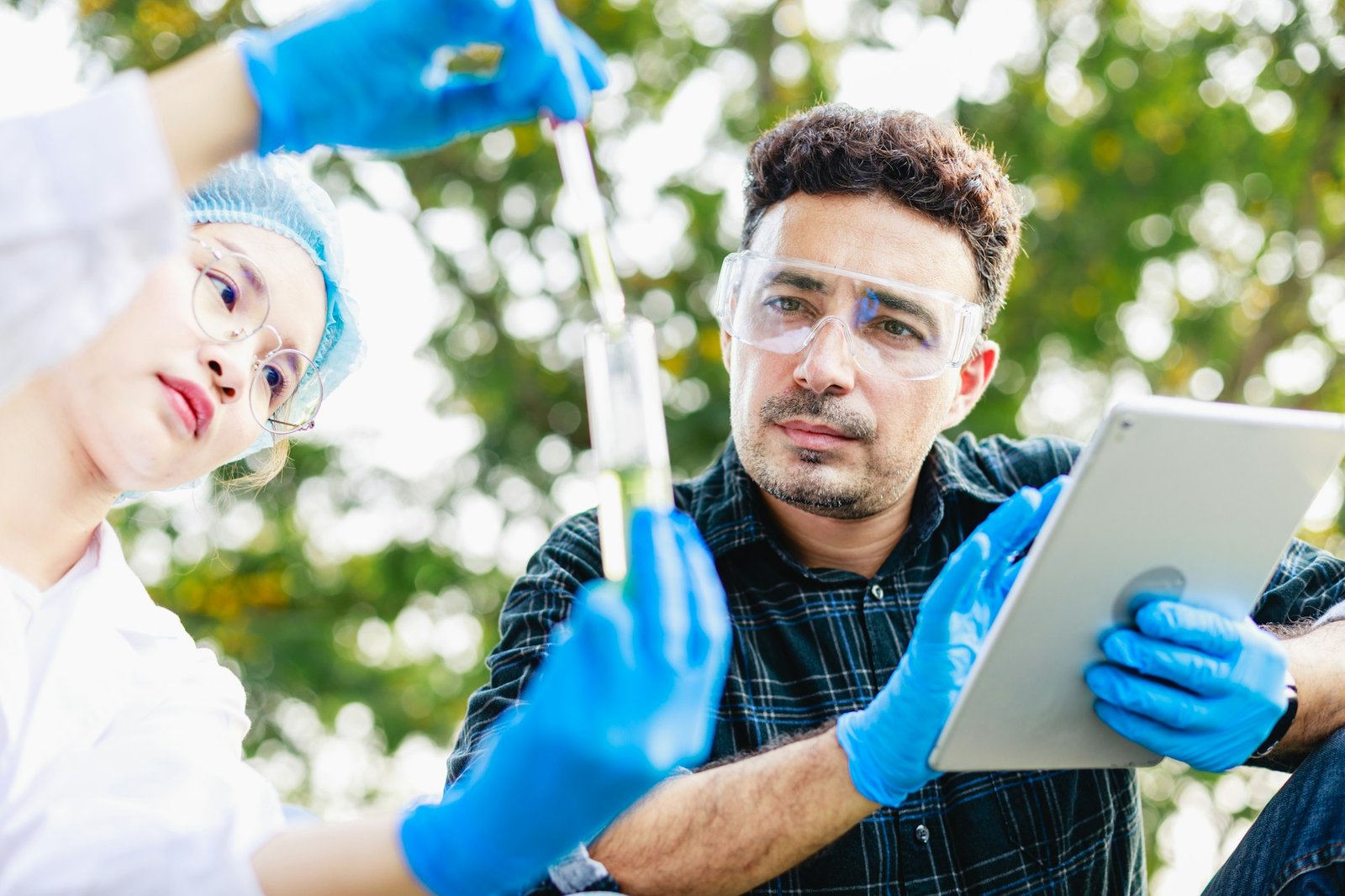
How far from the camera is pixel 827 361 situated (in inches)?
87.7

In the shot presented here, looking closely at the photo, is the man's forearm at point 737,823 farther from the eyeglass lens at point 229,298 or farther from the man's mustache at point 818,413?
the eyeglass lens at point 229,298

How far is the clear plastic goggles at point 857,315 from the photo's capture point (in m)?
2.27

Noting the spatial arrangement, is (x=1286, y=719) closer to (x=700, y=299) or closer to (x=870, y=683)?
(x=870, y=683)

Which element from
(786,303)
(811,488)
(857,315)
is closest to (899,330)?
(857,315)

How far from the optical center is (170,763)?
4.60 ft

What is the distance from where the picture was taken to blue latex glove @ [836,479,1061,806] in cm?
160

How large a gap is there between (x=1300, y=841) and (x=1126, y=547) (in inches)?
21.7

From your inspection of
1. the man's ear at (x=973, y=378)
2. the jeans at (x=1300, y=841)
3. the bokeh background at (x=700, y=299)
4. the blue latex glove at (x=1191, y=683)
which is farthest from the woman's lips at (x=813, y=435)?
the bokeh background at (x=700, y=299)

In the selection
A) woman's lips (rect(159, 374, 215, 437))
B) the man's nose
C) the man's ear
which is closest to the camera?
woman's lips (rect(159, 374, 215, 437))

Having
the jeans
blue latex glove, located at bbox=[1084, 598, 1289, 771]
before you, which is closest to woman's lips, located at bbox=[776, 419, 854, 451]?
blue latex glove, located at bbox=[1084, 598, 1289, 771]

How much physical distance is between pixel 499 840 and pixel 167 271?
0.82 metres

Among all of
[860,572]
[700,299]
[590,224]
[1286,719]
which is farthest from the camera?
[700,299]

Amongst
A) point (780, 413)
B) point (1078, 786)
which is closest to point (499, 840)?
point (780, 413)

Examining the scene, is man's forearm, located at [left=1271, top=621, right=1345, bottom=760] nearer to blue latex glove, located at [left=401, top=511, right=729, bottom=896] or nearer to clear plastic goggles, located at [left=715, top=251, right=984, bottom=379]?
clear plastic goggles, located at [left=715, top=251, right=984, bottom=379]
